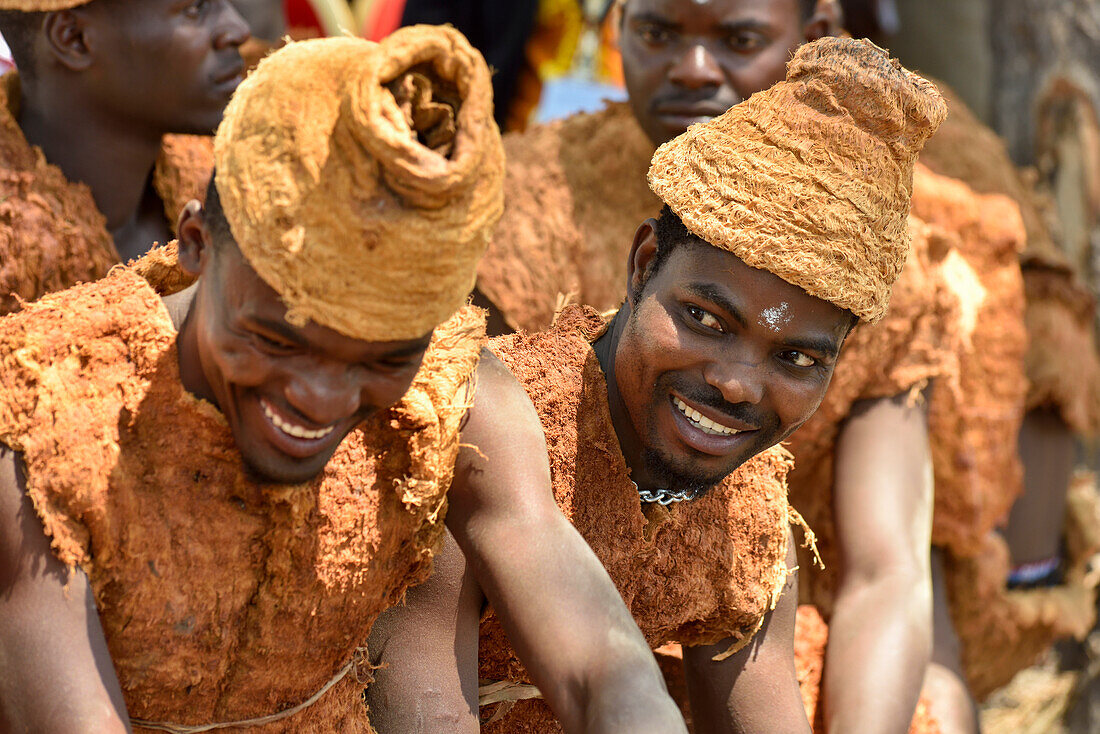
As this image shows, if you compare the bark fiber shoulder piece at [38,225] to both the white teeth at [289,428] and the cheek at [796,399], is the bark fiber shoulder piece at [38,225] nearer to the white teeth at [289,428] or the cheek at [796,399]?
the white teeth at [289,428]

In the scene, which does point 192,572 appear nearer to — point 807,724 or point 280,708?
point 280,708

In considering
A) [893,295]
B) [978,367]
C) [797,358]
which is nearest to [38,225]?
[797,358]

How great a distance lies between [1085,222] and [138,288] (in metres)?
3.43

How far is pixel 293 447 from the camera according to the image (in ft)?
5.55

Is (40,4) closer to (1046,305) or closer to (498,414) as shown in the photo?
(498,414)

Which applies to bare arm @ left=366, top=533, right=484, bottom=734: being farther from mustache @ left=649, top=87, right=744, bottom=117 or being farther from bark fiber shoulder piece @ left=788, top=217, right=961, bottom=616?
mustache @ left=649, top=87, right=744, bottom=117

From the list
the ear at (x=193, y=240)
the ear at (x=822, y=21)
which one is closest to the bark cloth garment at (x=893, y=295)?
the ear at (x=822, y=21)

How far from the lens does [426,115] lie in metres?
1.50

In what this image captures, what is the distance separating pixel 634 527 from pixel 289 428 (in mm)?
681

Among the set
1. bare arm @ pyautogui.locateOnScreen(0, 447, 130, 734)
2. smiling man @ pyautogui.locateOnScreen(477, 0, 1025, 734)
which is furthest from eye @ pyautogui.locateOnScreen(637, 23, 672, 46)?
bare arm @ pyautogui.locateOnScreen(0, 447, 130, 734)

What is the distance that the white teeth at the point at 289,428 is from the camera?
167 centimetres

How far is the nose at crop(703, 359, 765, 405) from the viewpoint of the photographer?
201 cm

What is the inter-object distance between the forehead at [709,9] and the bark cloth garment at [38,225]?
115 centimetres

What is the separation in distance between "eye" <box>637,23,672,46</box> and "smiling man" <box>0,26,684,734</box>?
1.25 metres
